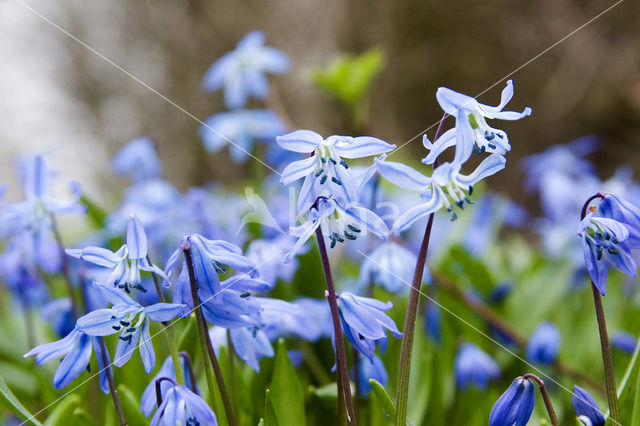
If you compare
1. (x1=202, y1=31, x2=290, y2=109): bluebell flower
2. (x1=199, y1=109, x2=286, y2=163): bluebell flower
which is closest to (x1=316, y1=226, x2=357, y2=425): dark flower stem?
(x1=199, y1=109, x2=286, y2=163): bluebell flower

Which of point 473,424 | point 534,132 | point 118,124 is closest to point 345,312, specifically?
point 473,424

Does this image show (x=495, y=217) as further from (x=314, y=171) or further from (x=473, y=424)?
(x=314, y=171)

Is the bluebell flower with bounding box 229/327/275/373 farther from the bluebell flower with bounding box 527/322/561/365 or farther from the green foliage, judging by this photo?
the green foliage

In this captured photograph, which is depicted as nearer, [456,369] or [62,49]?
[456,369]

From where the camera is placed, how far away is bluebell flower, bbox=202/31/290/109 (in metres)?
2.16

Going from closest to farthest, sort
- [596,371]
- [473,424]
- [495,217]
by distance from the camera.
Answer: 1. [473,424]
2. [596,371]
3. [495,217]

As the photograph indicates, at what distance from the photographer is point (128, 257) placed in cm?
93

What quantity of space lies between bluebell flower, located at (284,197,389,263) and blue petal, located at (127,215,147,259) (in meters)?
0.20

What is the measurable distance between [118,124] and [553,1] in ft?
17.1

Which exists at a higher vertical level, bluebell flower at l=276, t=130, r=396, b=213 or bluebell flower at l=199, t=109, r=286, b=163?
bluebell flower at l=199, t=109, r=286, b=163

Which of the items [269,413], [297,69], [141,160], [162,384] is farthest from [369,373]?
[297,69]

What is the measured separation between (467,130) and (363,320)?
32cm

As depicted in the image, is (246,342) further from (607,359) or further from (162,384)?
(607,359)

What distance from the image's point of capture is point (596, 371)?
1.82 metres
